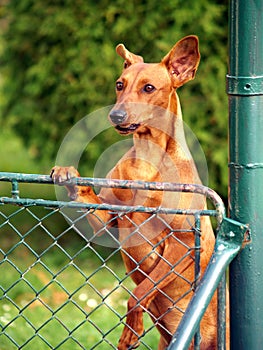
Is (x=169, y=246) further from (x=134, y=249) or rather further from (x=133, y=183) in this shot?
(x=133, y=183)

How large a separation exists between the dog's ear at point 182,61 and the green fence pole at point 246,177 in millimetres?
690

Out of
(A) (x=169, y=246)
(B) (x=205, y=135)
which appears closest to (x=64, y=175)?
(A) (x=169, y=246)

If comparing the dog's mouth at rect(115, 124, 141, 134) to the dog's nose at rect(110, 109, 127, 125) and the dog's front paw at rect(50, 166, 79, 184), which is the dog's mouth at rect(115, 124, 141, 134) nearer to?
the dog's nose at rect(110, 109, 127, 125)

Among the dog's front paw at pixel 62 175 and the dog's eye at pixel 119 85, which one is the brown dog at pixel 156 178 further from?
the dog's front paw at pixel 62 175

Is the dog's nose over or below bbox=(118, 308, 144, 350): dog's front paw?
over

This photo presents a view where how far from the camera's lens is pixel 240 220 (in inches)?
84.7

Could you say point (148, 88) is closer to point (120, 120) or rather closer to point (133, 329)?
point (120, 120)

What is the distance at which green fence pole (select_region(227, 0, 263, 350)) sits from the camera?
2.12m

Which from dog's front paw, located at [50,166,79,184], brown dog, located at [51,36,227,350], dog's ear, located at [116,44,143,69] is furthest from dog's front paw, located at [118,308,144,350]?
dog's ear, located at [116,44,143,69]

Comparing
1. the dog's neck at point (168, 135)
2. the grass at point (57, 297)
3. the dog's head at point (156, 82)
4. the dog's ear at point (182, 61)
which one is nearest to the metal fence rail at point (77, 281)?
the grass at point (57, 297)

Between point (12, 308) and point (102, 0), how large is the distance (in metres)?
2.41

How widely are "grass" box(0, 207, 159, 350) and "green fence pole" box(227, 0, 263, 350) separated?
593mm

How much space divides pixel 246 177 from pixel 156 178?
753 millimetres

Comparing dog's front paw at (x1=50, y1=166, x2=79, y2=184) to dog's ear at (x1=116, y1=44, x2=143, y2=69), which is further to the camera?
dog's ear at (x1=116, y1=44, x2=143, y2=69)
